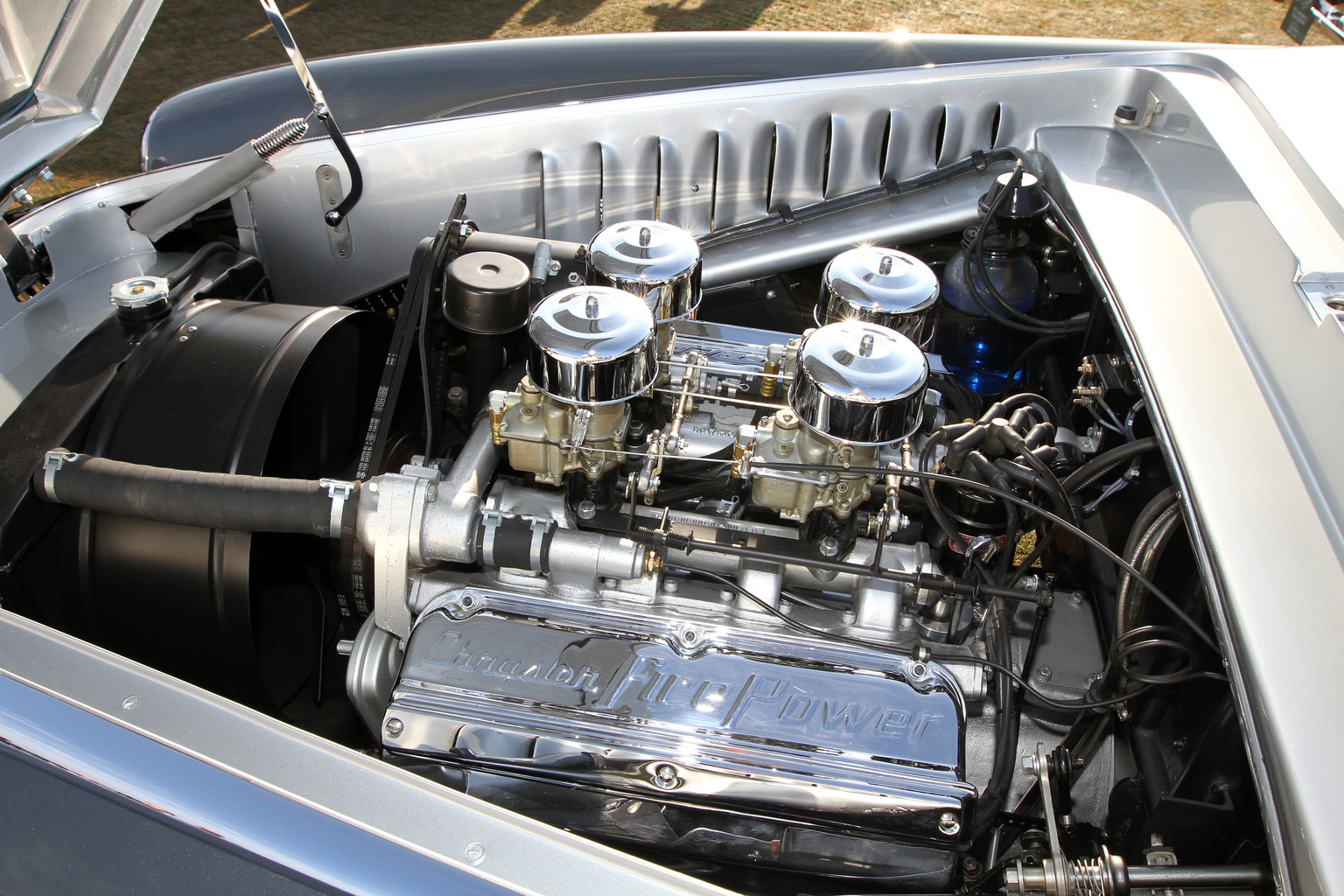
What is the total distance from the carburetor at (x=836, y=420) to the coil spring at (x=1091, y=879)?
0.54 metres

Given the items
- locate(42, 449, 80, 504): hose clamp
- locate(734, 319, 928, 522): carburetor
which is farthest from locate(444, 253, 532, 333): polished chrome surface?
locate(42, 449, 80, 504): hose clamp

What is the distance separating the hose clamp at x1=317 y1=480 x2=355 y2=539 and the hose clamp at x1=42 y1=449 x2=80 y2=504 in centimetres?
37

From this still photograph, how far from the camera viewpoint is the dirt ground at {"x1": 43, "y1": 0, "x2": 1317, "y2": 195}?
5.08 m

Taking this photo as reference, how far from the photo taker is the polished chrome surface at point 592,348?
1.32 meters

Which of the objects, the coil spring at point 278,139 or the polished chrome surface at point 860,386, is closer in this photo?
the polished chrome surface at point 860,386

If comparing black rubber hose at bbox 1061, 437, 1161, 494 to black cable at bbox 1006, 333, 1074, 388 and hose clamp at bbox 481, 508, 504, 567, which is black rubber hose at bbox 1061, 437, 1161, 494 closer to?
black cable at bbox 1006, 333, 1074, 388

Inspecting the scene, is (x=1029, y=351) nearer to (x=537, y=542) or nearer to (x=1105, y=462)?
(x=1105, y=462)

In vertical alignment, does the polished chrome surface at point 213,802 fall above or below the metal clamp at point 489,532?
above

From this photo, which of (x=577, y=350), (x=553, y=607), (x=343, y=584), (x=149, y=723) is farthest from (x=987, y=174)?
(x=149, y=723)

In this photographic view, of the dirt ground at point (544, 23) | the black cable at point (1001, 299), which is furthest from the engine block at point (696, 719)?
the dirt ground at point (544, 23)

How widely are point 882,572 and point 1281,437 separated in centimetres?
52

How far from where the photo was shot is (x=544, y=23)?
19.1ft

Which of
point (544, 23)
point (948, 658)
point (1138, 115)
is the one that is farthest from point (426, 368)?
point (544, 23)

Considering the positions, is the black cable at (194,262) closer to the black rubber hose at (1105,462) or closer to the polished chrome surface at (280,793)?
the polished chrome surface at (280,793)
